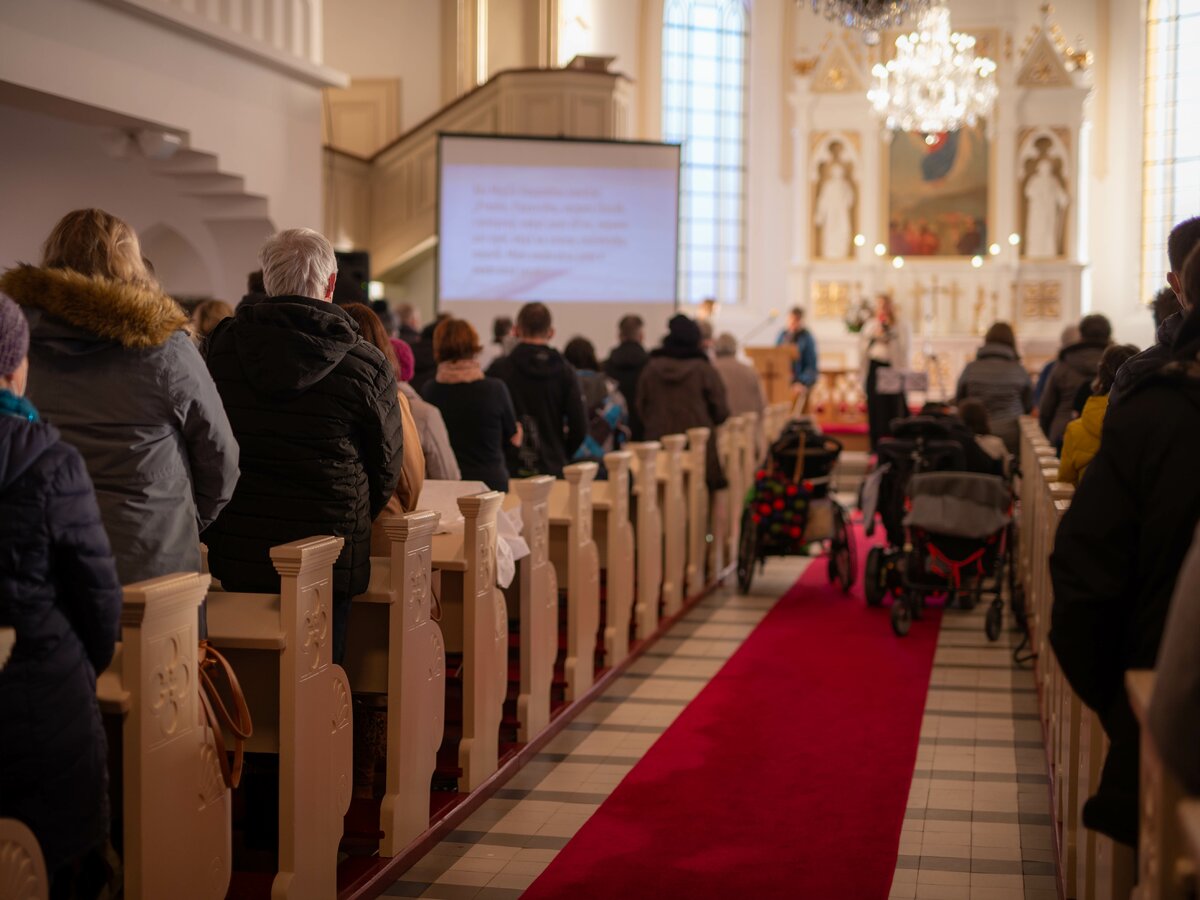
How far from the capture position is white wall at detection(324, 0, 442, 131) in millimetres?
15266

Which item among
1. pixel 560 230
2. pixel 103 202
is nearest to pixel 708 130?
pixel 560 230

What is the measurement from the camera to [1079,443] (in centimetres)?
428

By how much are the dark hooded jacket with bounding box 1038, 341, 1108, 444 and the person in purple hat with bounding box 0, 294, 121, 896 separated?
6.26 metres

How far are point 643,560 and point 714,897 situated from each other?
308 cm

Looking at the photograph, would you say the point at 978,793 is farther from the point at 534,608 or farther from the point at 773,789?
the point at 534,608

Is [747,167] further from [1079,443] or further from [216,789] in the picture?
[216,789]

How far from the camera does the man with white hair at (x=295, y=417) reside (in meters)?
3.36

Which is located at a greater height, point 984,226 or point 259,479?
point 984,226

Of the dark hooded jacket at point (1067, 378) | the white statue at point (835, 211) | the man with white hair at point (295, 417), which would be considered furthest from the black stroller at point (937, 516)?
the white statue at point (835, 211)

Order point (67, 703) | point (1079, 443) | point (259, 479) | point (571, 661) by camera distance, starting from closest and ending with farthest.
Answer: point (67, 703) → point (259, 479) → point (1079, 443) → point (571, 661)

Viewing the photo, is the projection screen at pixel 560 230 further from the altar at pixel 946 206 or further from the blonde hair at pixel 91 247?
the blonde hair at pixel 91 247

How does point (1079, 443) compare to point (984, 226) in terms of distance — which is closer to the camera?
point (1079, 443)

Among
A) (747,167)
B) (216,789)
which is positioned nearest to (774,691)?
(216,789)

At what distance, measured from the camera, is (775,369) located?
14.6m
